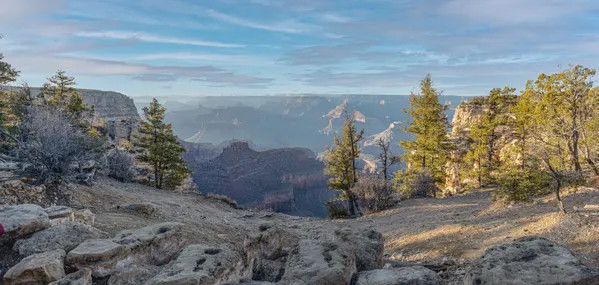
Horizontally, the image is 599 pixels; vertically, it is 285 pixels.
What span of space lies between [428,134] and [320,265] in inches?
1137

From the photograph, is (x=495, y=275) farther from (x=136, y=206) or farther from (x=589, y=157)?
(x=589, y=157)

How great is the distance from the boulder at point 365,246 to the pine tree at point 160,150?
2616 centimetres

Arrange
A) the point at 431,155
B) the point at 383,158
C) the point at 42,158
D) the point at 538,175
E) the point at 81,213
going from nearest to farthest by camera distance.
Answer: the point at 81,213
the point at 42,158
the point at 538,175
the point at 383,158
the point at 431,155

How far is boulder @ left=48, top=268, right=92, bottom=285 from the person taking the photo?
4.71 m

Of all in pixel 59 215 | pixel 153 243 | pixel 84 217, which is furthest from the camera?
pixel 84 217

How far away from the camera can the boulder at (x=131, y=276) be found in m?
5.20

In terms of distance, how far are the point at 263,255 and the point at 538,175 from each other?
11032 millimetres

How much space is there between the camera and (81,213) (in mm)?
8680

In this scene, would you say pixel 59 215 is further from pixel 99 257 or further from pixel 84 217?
pixel 99 257

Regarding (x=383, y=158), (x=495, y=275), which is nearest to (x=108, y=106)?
(x=383, y=158)

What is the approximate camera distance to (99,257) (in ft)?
18.5

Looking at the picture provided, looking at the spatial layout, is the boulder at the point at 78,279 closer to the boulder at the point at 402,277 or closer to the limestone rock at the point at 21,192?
the boulder at the point at 402,277

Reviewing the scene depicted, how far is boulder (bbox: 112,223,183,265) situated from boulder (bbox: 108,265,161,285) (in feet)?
2.45

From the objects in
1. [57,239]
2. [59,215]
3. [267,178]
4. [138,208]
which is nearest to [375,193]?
[138,208]
